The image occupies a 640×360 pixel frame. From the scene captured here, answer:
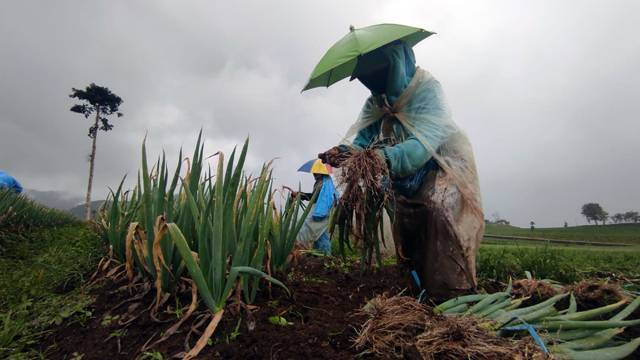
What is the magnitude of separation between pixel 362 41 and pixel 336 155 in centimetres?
82

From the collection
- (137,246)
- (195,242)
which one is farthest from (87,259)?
(195,242)

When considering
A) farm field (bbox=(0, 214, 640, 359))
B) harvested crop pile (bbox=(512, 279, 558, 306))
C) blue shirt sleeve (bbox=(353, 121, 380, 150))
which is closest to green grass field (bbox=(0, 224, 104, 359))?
farm field (bbox=(0, 214, 640, 359))

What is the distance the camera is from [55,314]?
186 cm

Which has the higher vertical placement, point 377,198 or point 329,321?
point 377,198

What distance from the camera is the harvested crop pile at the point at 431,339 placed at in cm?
121

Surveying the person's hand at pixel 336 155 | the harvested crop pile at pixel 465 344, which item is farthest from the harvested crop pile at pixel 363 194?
the harvested crop pile at pixel 465 344

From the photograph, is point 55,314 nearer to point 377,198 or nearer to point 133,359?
point 133,359

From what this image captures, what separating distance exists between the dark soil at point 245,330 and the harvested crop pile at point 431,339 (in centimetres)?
9

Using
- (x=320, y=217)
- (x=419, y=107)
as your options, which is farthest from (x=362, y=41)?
(x=320, y=217)

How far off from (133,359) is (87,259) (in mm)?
1756

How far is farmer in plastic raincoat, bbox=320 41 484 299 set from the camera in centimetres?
222

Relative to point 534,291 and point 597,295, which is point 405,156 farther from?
point 597,295

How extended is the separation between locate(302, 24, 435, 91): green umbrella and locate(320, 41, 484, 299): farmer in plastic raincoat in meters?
0.09

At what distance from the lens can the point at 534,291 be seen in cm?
209
